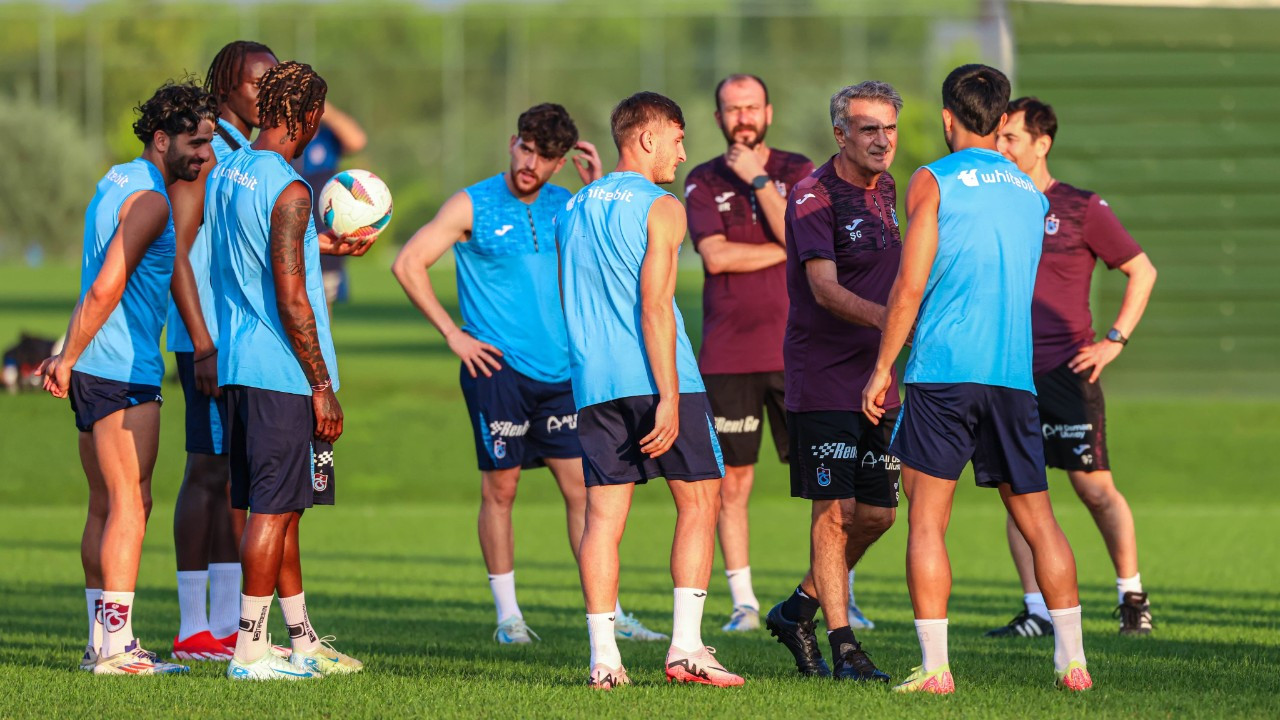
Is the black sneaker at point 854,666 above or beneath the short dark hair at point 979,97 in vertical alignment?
beneath

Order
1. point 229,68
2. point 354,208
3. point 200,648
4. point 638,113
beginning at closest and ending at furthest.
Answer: point 638,113 < point 354,208 < point 200,648 < point 229,68

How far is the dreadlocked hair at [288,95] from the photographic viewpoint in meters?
6.15

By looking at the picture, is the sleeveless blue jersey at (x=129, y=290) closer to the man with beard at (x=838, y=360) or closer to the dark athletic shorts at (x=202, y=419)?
the dark athletic shorts at (x=202, y=419)

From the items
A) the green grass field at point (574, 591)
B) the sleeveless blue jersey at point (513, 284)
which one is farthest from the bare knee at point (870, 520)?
the sleeveless blue jersey at point (513, 284)

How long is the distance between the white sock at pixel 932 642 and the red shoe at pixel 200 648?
310cm

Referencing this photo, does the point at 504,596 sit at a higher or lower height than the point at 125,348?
lower

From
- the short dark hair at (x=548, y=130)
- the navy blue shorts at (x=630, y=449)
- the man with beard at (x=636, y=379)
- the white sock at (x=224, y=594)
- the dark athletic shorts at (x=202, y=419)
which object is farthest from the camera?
the short dark hair at (x=548, y=130)

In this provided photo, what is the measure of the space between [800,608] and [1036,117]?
3.01 metres

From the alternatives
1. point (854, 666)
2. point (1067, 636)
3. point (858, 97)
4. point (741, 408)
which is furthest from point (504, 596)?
point (858, 97)

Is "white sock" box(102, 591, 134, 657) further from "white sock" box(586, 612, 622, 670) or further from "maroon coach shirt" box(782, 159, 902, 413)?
"maroon coach shirt" box(782, 159, 902, 413)

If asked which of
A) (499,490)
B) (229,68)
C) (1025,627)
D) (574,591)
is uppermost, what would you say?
(229,68)

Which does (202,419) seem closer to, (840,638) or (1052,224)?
(840,638)

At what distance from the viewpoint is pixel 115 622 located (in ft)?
21.0

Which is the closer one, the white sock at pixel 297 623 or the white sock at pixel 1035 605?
the white sock at pixel 297 623
